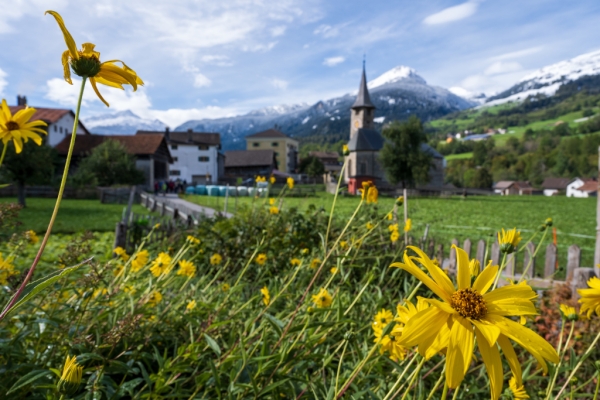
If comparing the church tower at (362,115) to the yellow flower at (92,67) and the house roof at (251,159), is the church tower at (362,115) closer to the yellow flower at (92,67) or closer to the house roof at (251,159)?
the house roof at (251,159)

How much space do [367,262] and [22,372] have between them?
2.83 m

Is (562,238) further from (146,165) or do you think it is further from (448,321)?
(146,165)

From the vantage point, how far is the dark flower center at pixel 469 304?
50 centimetres

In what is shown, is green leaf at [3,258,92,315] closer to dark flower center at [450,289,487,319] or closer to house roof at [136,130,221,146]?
dark flower center at [450,289,487,319]

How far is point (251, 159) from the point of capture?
5362cm

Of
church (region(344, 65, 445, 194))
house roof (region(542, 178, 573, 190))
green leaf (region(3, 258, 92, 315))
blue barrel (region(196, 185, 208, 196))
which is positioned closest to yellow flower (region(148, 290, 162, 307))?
green leaf (region(3, 258, 92, 315))

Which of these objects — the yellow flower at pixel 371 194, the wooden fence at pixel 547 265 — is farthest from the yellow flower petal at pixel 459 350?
the wooden fence at pixel 547 265

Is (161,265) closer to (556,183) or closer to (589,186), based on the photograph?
(589,186)

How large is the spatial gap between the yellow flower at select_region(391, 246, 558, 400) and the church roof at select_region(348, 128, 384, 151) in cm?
4273

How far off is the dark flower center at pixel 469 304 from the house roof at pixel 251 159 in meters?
52.3

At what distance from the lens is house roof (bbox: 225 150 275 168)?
173 feet

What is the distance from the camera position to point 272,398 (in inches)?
44.9

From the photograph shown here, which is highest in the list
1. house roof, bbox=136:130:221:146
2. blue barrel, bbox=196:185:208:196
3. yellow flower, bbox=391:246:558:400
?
house roof, bbox=136:130:221:146

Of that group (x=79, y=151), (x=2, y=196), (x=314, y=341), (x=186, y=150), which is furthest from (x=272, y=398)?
(x=186, y=150)
